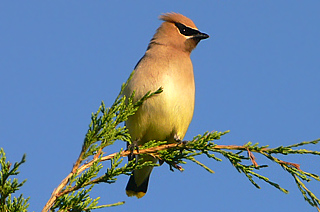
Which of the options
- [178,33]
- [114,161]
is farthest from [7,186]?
[178,33]

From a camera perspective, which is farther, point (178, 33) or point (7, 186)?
point (178, 33)

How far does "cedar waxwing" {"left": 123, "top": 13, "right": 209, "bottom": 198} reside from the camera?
15.0 feet

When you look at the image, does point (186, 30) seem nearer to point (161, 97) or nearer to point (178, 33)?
point (178, 33)

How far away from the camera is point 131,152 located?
361 centimetres

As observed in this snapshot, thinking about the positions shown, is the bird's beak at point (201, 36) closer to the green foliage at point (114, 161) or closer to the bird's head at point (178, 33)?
the bird's head at point (178, 33)

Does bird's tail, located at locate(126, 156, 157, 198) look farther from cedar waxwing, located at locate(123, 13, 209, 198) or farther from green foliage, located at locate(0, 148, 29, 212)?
green foliage, located at locate(0, 148, 29, 212)

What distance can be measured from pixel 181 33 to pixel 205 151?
2499 mm

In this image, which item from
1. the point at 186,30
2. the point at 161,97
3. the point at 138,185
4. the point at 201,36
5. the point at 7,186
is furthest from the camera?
the point at 186,30

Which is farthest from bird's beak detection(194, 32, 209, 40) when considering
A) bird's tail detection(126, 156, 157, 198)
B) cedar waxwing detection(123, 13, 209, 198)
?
bird's tail detection(126, 156, 157, 198)

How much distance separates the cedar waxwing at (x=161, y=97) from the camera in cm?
456

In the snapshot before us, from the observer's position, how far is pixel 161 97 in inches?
179

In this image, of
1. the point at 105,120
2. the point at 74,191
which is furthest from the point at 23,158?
the point at 105,120

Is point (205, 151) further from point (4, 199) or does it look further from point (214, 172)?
point (4, 199)

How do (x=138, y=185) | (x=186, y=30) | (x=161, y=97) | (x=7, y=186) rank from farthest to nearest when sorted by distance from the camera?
1. (x=186, y=30)
2. (x=138, y=185)
3. (x=161, y=97)
4. (x=7, y=186)
